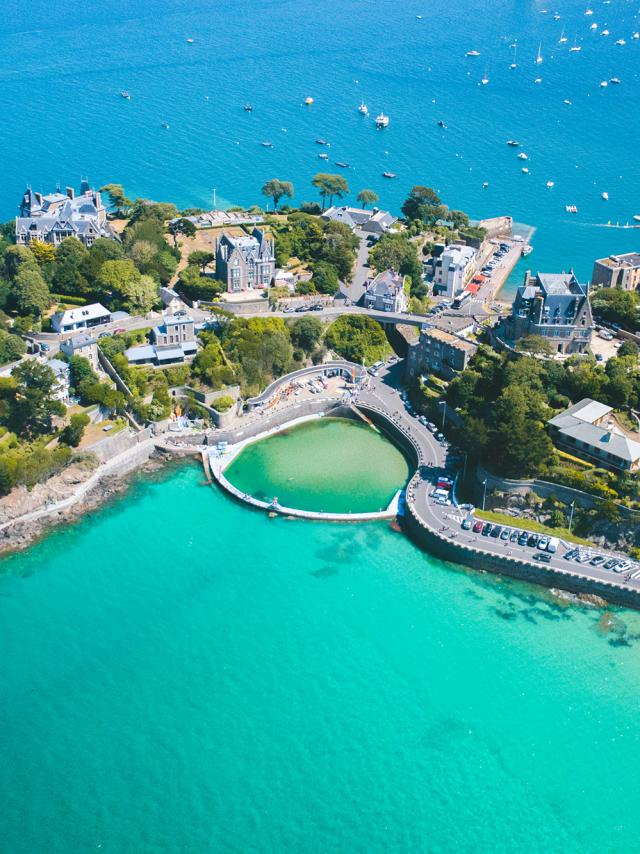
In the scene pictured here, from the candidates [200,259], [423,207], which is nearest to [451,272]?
[423,207]

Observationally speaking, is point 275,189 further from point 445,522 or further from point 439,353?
point 445,522

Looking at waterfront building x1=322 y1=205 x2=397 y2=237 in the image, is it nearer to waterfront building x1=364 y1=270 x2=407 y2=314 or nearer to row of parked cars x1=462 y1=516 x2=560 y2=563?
waterfront building x1=364 y1=270 x2=407 y2=314

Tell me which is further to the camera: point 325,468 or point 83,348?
point 83,348

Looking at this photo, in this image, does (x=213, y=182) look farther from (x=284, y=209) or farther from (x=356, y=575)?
(x=356, y=575)

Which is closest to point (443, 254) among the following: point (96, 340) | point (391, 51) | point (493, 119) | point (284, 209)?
point (284, 209)

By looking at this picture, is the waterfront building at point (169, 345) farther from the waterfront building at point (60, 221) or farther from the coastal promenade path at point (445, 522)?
the waterfront building at point (60, 221)
